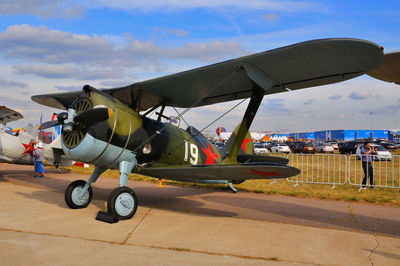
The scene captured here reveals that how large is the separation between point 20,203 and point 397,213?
7735mm

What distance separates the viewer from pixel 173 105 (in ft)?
23.2

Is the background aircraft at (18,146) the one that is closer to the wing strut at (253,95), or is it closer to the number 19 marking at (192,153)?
the number 19 marking at (192,153)

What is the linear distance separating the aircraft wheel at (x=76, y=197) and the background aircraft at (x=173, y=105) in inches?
0.7

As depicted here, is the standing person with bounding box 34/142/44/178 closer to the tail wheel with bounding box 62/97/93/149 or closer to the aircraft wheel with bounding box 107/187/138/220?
the tail wheel with bounding box 62/97/93/149

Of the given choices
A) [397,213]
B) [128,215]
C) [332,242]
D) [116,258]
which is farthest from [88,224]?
[397,213]

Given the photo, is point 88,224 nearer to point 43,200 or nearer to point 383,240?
point 43,200

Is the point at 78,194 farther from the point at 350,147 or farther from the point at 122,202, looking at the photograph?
the point at 350,147

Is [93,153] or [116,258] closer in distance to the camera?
[116,258]

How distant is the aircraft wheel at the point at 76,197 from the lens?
603 cm

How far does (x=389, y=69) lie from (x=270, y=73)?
180 cm

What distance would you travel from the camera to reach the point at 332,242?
429 cm

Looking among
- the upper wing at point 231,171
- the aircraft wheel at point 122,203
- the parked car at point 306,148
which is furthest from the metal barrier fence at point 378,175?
the parked car at point 306,148

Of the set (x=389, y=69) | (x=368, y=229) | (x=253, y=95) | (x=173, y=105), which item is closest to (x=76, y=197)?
(x=173, y=105)

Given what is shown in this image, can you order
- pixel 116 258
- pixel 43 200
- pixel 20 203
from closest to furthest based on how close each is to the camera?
pixel 116 258 < pixel 20 203 < pixel 43 200
